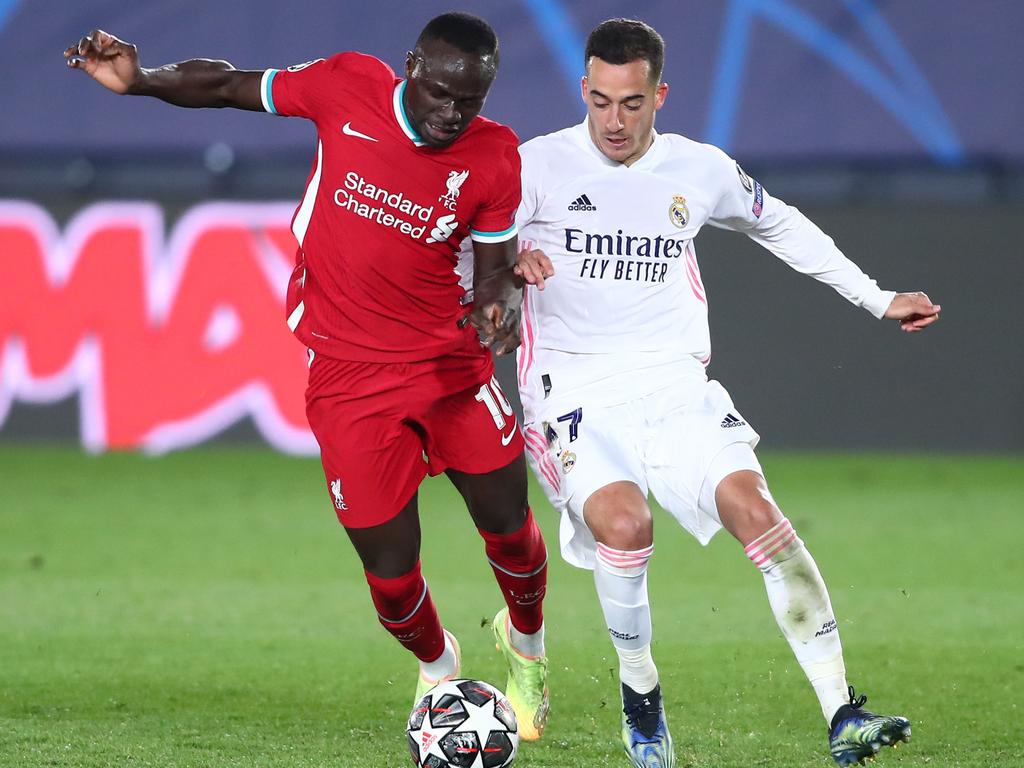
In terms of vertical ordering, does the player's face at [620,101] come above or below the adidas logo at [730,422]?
above

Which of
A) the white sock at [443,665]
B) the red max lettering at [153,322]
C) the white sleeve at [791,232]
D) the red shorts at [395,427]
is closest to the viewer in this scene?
the red shorts at [395,427]

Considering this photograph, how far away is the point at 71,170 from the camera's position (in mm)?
12383

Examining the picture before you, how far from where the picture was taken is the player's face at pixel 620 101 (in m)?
4.81

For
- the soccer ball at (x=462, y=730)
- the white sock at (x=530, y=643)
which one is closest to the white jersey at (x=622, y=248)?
the white sock at (x=530, y=643)

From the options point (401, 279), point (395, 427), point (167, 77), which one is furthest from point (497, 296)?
point (167, 77)

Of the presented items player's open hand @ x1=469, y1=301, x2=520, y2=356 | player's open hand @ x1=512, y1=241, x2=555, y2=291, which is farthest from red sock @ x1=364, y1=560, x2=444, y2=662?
player's open hand @ x1=512, y1=241, x2=555, y2=291

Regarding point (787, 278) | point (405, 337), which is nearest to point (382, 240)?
point (405, 337)

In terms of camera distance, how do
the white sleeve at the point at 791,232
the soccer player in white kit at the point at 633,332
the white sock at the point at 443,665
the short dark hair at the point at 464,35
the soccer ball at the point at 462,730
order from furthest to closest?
1. the white sock at the point at 443,665
2. the white sleeve at the point at 791,232
3. the soccer player in white kit at the point at 633,332
4. the short dark hair at the point at 464,35
5. the soccer ball at the point at 462,730

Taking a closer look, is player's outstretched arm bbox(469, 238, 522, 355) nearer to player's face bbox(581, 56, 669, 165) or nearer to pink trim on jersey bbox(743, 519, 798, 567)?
player's face bbox(581, 56, 669, 165)

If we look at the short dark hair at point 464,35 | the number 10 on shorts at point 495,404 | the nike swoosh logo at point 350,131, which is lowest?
the number 10 on shorts at point 495,404

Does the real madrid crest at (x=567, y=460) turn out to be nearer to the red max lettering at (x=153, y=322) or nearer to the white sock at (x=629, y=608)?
the white sock at (x=629, y=608)

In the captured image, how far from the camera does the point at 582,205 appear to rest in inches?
197

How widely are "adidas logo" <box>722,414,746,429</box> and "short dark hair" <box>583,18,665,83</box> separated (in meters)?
1.12

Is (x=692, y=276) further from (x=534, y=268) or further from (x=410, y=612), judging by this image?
(x=410, y=612)
